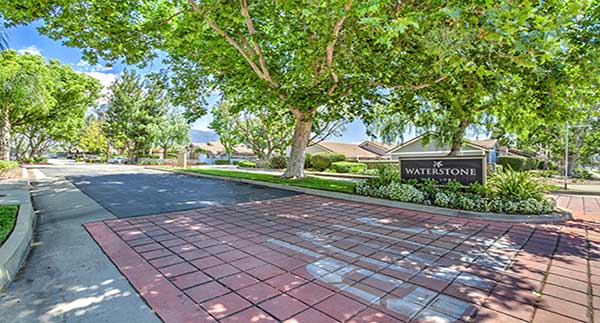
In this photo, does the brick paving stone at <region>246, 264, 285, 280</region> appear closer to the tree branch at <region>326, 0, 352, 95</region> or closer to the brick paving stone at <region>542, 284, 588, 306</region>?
the brick paving stone at <region>542, 284, 588, 306</region>

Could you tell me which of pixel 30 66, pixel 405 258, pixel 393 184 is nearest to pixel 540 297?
pixel 405 258

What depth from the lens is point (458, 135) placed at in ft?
39.7

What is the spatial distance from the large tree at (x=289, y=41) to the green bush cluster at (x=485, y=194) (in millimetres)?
2831

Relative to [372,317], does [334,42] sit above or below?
above

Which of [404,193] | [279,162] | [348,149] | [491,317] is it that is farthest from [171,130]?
[491,317]

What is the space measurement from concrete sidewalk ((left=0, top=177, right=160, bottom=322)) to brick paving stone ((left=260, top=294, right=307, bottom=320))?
2.92 feet

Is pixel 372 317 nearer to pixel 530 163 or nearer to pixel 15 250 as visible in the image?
pixel 15 250

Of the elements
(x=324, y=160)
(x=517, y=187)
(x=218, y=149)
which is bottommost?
(x=517, y=187)

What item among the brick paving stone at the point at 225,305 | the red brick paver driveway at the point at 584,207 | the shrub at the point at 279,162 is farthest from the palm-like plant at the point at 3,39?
the shrub at the point at 279,162

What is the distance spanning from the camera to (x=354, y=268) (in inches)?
126

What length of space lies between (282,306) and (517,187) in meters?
6.67

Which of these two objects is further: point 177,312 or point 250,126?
point 250,126

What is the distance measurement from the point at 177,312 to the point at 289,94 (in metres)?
9.39

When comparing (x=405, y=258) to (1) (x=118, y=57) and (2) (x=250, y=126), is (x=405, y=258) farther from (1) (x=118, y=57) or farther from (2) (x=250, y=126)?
(2) (x=250, y=126)
